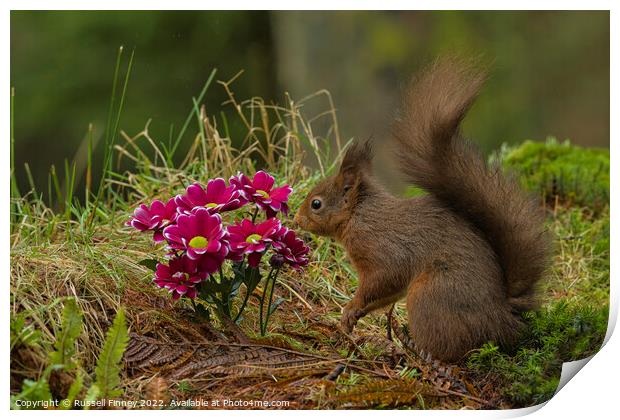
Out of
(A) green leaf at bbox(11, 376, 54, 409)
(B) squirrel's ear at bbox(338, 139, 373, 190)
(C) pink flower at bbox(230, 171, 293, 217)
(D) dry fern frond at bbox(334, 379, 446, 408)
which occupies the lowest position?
(A) green leaf at bbox(11, 376, 54, 409)

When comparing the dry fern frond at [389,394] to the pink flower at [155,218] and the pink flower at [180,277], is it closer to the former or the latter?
the pink flower at [180,277]

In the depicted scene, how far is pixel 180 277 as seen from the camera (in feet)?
6.39

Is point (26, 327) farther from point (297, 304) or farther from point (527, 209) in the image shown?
point (527, 209)

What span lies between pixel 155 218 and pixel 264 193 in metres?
0.28

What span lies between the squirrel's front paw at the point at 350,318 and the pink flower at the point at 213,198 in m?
0.40

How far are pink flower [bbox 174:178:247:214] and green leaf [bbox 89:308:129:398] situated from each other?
322 millimetres

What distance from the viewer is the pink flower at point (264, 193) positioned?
2033 millimetres

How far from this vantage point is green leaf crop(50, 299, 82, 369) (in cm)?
176

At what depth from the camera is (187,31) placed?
3.89 m

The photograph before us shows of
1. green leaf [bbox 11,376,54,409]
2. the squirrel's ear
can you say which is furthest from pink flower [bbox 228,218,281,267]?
green leaf [bbox 11,376,54,409]

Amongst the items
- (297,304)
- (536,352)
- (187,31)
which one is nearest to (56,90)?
(187,31)

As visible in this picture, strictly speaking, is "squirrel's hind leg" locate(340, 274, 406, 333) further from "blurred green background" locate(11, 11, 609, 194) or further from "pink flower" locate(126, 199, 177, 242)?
"blurred green background" locate(11, 11, 609, 194)
